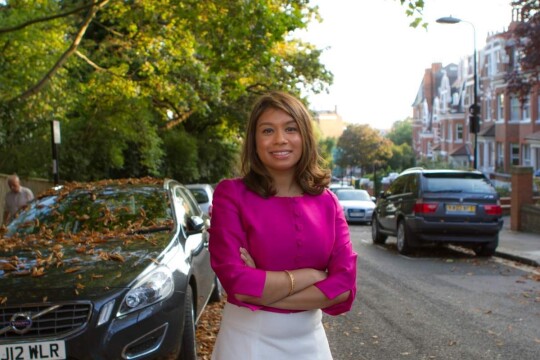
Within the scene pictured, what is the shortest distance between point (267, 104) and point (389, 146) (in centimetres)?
6497

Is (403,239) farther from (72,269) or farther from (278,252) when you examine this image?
(278,252)

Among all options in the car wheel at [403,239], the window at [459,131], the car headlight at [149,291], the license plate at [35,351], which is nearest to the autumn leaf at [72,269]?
the car headlight at [149,291]

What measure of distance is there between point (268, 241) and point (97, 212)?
4.32m

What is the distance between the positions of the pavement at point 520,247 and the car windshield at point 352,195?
7674 mm

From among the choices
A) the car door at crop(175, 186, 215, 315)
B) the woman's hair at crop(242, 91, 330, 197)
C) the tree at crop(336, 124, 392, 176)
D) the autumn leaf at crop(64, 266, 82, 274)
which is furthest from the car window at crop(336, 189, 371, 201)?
the tree at crop(336, 124, 392, 176)

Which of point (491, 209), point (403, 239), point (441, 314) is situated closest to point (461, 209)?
point (491, 209)

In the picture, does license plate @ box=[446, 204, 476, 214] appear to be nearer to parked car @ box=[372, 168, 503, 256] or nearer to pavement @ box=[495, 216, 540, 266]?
parked car @ box=[372, 168, 503, 256]

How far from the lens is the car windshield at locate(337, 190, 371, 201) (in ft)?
87.2

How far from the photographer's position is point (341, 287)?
2475mm

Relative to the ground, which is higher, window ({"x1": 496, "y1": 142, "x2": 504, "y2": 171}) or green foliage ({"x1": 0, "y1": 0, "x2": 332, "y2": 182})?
green foliage ({"x1": 0, "y1": 0, "x2": 332, "y2": 182})

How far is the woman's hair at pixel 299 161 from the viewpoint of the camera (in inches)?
101

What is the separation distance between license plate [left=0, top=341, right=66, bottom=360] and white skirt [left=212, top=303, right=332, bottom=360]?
91.0 inches

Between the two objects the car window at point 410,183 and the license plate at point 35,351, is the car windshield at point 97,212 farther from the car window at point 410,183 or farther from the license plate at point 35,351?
the car window at point 410,183

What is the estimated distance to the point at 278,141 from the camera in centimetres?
256
